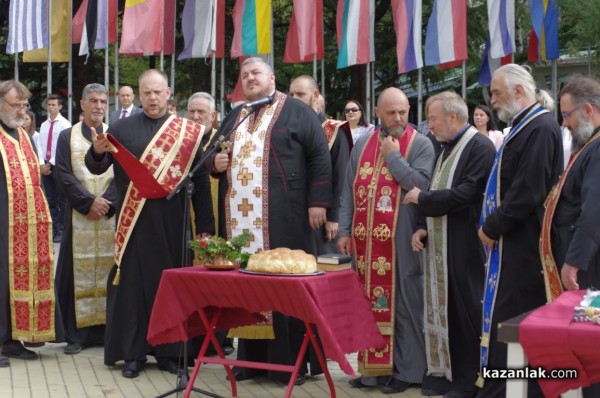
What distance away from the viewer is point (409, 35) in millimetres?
18953

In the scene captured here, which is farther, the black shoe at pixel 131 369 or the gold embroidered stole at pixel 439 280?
the black shoe at pixel 131 369

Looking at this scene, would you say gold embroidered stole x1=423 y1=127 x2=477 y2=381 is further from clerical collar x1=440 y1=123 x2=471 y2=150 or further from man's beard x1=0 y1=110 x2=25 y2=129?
man's beard x1=0 y1=110 x2=25 y2=129

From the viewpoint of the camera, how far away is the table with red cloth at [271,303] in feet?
19.2

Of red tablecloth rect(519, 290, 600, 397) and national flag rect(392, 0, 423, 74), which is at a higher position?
national flag rect(392, 0, 423, 74)

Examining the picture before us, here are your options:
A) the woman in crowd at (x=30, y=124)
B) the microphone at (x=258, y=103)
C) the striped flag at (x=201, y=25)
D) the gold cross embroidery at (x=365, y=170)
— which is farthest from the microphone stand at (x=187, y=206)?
the striped flag at (x=201, y=25)

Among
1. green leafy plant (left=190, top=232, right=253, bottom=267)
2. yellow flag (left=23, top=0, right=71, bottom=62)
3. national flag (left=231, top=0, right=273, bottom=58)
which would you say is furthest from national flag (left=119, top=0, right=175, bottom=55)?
green leafy plant (left=190, top=232, right=253, bottom=267)

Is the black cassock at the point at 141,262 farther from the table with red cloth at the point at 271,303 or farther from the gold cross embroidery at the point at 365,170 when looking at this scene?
the gold cross embroidery at the point at 365,170

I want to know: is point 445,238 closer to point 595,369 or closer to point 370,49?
point 595,369

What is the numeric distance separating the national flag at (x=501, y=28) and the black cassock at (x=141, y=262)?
1138cm

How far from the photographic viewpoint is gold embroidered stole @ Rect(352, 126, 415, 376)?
7223 millimetres

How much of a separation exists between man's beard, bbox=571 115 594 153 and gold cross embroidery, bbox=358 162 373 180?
204 cm

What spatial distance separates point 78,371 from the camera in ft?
25.6

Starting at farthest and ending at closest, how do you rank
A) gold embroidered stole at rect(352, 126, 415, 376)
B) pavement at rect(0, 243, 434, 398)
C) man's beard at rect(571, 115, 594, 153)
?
gold embroidered stole at rect(352, 126, 415, 376) < pavement at rect(0, 243, 434, 398) < man's beard at rect(571, 115, 594, 153)

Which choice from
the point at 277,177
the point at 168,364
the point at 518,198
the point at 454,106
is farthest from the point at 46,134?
the point at 518,198
